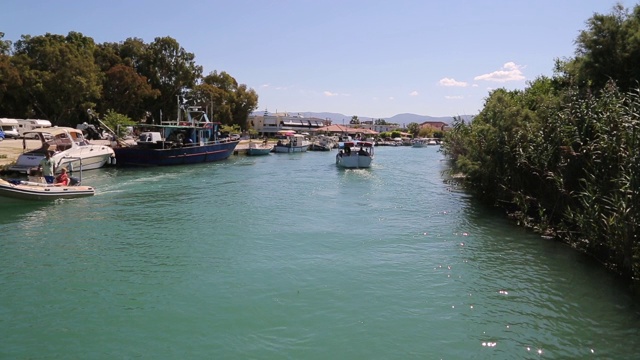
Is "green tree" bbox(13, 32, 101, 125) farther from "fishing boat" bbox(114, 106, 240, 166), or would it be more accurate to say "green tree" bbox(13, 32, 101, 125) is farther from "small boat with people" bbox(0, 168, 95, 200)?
"small boat with people" bbox(0, 168, 95, 200)

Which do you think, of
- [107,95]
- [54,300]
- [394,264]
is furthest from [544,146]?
[107,95]

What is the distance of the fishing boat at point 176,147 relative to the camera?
1673 inches

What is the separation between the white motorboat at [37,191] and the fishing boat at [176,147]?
18272 millimetres

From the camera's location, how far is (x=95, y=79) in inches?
2330

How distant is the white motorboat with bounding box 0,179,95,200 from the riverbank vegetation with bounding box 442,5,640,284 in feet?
67.6

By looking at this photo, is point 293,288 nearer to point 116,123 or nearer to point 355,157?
point 355,157

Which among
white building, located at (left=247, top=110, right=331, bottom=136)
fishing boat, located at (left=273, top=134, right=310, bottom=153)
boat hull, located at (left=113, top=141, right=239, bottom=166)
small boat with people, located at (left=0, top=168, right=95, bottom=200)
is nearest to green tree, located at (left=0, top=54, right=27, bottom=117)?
boat hull, located at (left=113, top=141, right=239, bottom=166)

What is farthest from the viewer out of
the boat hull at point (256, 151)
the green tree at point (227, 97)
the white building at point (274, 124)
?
the white building at point (274, 124)

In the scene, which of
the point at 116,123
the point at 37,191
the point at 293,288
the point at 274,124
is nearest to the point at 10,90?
the point at 116,123

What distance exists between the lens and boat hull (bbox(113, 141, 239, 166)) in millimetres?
42219

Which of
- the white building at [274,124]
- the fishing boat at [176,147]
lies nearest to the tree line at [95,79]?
the fishing boat at [176,147]

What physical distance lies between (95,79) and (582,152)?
58.4 meters

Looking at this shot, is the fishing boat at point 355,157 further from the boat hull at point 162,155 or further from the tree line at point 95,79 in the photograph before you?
the tree line at point 95,79

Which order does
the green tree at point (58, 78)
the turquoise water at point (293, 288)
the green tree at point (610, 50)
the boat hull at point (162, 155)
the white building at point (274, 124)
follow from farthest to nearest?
the white building at point (274, 124) < the green tree at point (58, 78) < the boat hull at point (162, 155) < the green tree at point (610, 50) < the turquoise water at point (293, 288)
